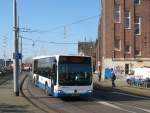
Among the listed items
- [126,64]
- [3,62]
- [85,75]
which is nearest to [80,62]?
[85,75]

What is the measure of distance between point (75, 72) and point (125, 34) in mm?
42063

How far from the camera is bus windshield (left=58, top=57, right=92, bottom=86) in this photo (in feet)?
97.6

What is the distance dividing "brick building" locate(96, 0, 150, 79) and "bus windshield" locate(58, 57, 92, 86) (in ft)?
132

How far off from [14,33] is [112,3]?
3971 centimetres

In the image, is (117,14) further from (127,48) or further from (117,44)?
(127,48)

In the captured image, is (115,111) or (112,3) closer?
(115,111)

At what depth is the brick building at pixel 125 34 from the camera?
70625 mm

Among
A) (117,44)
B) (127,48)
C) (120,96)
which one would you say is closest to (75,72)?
(120,96)

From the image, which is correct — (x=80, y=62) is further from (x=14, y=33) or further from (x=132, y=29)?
(x=132, y=29)

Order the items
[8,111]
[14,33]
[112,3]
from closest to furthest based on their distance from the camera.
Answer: [8,111]
[14,33]
[112,3]

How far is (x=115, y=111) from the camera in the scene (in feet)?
76.4

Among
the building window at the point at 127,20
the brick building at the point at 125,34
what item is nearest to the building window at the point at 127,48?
the brick building at the point at 125,34

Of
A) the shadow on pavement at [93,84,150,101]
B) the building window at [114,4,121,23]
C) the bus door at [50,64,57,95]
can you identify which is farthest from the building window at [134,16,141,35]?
the bus door at [50,64,57,95]

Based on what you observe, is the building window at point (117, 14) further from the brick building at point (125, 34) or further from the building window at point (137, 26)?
the building window at point (137, 26)
